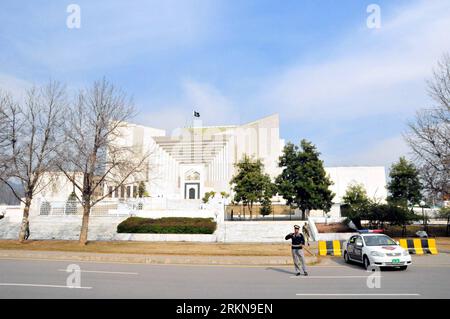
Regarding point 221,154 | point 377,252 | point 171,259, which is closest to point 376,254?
point 377,252

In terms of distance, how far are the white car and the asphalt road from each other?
403mm

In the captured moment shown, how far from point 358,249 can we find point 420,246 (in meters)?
6.71

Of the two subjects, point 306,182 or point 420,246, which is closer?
point 420,246

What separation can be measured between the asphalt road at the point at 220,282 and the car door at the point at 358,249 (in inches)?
30.8

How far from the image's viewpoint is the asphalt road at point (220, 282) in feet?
27.2

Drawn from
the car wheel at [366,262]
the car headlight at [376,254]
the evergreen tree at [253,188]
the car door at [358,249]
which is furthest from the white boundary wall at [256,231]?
the car headlight at [376,254]

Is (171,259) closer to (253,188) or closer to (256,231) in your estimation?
(256,231)

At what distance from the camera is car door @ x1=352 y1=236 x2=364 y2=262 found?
13898 mm

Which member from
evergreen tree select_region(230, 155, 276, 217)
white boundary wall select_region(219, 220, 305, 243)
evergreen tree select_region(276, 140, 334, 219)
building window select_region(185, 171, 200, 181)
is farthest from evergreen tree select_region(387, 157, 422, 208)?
building window select_region(185, 171, 200, 181)

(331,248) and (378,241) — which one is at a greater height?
(378,241)

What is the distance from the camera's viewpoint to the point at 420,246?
60.5ft

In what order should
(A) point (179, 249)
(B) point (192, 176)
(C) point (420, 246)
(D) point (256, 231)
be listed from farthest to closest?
(B) point (192, 176), (D) point (256, 231), (A) point (179, 249), (C) point (420, 246)

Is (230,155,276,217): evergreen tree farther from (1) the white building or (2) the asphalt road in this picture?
(1) the white building
